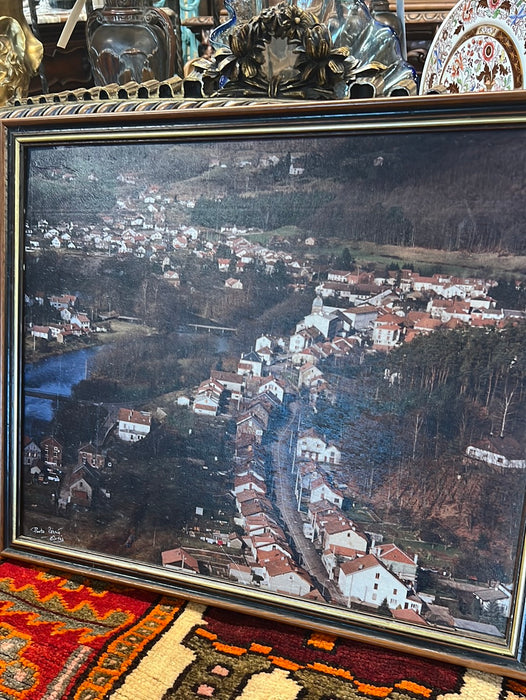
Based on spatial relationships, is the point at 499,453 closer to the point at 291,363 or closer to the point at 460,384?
the point at 460,384

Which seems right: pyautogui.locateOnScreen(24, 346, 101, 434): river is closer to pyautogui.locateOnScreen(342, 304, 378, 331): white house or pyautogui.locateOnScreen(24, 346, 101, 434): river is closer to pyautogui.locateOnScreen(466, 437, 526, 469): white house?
pyautogui.locateOnScreen(342, 304, 378, 331): white house

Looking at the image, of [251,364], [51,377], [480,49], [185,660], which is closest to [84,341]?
[51,377]

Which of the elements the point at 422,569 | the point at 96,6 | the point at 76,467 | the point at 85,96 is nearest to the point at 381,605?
the point at 422,569

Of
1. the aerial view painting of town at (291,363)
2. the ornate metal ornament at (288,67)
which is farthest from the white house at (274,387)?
the ornate metal ornament at (288,67)
